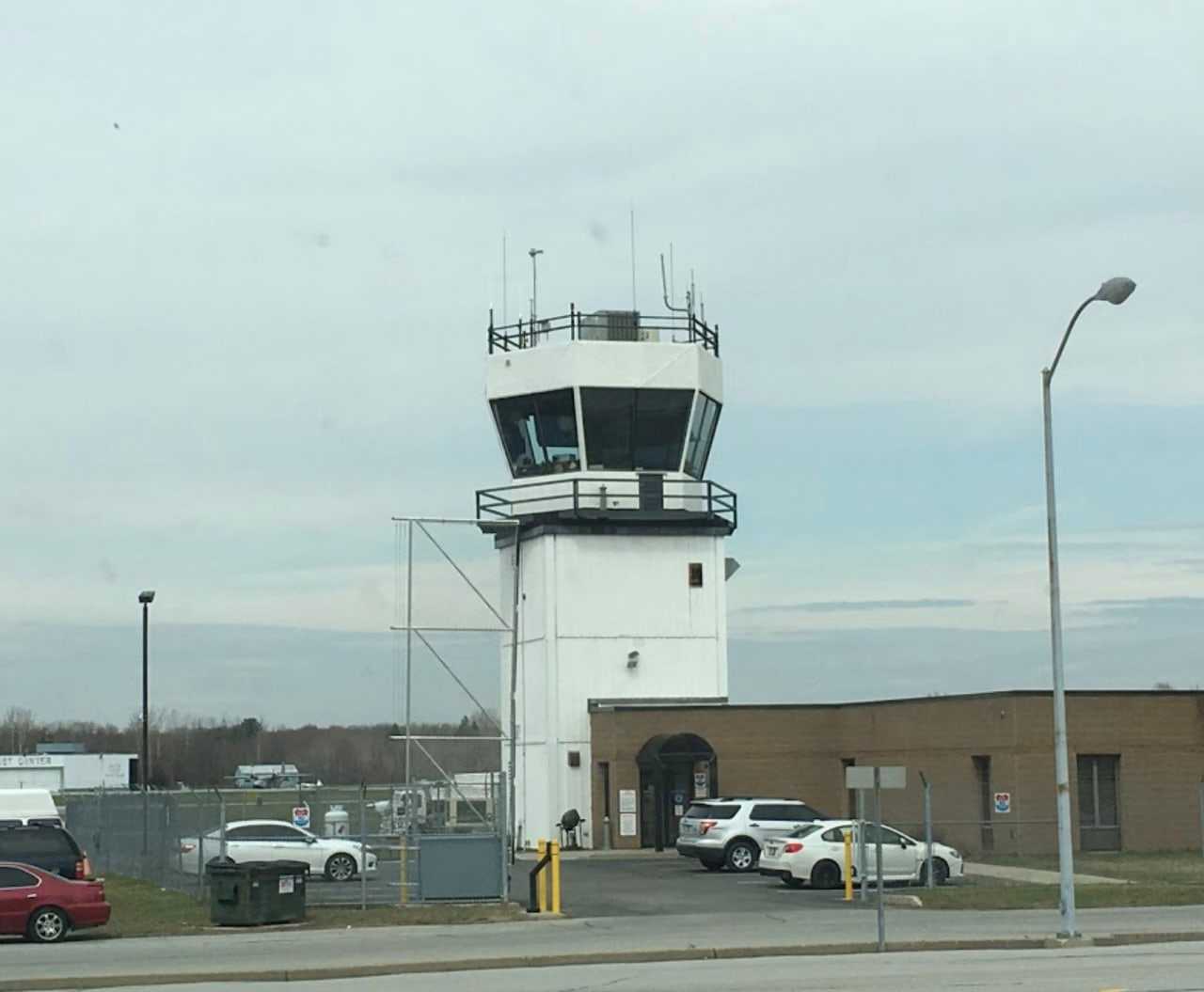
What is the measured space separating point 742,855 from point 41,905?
1896cm

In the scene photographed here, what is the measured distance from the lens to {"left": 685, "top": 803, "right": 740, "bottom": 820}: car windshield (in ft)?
142

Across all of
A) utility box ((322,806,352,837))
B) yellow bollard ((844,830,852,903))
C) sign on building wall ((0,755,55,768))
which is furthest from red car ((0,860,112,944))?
sign on building wall ((0,755,55,768))

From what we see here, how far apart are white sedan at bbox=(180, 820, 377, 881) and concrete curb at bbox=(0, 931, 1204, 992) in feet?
47.3

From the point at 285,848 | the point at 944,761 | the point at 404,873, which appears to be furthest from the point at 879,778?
the point at 944,761

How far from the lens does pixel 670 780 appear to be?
171 feet

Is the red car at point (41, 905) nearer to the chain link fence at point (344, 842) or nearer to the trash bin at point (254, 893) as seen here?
the trash bin at point (254, 893)

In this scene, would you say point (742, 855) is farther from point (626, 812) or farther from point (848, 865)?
point (626, 812)

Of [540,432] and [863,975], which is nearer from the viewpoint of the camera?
[863,975]

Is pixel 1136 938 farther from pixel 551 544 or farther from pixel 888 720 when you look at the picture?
pixel 551 544

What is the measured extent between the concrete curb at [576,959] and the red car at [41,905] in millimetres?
5922

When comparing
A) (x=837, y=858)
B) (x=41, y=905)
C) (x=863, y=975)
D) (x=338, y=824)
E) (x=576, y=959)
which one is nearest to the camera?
(x=863, y=975)

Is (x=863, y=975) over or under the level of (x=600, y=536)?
under

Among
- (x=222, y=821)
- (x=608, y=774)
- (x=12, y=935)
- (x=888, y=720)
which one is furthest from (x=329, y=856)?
(x=888, y=720)

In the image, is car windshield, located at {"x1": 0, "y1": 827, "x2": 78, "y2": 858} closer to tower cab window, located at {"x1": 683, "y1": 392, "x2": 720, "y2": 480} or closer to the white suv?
the white suv
